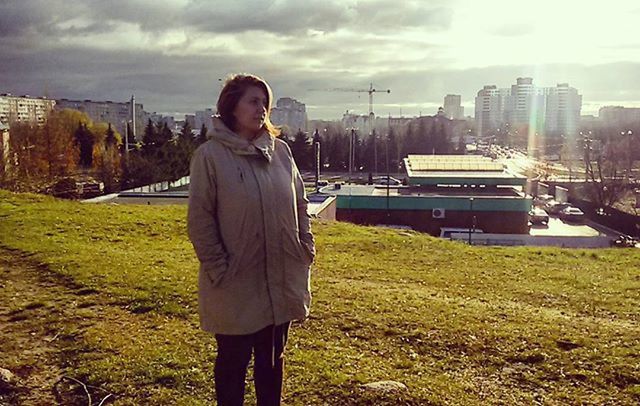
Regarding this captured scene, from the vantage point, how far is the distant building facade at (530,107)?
14125cm

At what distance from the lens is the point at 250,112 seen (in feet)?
8.68

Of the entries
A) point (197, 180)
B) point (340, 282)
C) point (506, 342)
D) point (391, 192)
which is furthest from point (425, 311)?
point (391, 192)

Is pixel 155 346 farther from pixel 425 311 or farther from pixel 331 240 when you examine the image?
pixel 331 240

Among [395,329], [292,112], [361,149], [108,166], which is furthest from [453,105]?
[395,329]

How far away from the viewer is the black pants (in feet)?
8.80

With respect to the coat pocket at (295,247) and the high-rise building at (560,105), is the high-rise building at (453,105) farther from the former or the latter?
the coat pocket at (295,247)

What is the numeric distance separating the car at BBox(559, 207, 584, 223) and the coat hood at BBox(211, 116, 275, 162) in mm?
31585

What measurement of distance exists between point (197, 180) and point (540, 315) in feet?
13.9

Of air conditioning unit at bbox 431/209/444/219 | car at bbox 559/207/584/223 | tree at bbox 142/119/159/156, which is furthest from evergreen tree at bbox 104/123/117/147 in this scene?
car at bbox 559/207/584/223

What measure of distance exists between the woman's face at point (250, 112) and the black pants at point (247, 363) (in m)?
0.89

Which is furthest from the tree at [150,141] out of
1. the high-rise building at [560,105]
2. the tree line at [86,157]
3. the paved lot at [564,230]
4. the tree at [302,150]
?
the high-rise building at [560,105]

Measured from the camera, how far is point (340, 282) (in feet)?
23.3

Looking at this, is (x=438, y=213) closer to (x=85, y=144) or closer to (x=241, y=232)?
(x=241, y=232)

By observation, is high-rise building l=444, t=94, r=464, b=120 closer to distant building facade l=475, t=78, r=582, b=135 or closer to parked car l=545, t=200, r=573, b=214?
distant building facade l=475, t=78, r=582, b=135
